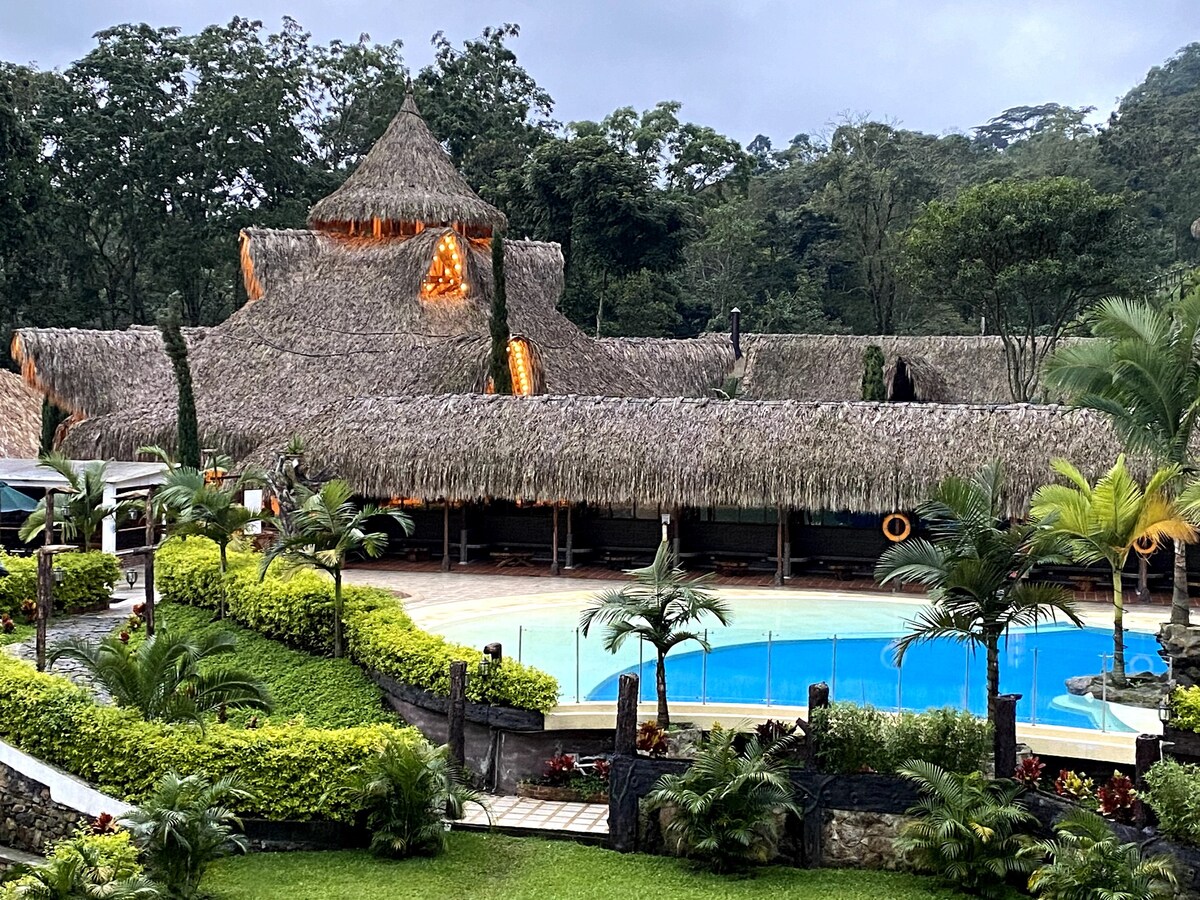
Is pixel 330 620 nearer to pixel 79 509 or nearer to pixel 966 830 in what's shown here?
pixel 79 509

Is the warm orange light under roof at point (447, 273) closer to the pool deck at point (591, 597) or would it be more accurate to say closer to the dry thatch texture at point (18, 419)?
the pool deck at point (591, 597)

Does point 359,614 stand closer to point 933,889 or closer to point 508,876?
point 508,876

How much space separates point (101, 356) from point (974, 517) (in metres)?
20.8

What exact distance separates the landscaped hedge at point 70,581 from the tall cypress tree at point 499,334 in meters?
8.87

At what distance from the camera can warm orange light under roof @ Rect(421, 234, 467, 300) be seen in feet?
90.7

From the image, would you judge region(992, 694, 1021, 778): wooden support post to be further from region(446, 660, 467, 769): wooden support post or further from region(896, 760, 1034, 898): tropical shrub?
region(446, 660, 467, 769): wooden support post

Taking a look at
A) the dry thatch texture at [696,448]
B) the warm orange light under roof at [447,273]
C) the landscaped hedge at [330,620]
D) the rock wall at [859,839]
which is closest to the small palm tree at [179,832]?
the landscaped hedge at [330,620]

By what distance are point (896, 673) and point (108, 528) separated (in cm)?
1138

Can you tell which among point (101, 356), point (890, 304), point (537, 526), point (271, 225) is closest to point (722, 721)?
point (537, 526)

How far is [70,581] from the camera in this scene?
16.6m

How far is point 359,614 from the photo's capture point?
14.4 m

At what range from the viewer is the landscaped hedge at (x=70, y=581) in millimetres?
16047

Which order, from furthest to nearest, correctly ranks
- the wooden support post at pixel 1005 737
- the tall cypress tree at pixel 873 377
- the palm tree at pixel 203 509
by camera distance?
the tall cypress tree at pixel 873 377
the palm tree at pixel 203 509
the wooden support post at pixel 1005 737

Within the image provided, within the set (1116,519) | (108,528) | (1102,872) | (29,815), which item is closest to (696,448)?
(1116,519)
